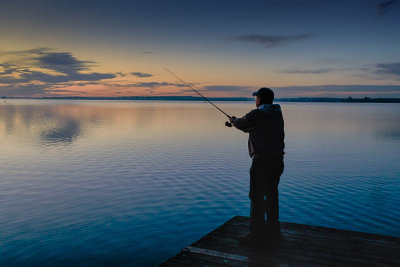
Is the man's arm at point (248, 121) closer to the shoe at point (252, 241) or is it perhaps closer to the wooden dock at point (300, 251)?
the shoe at point (252, 241)

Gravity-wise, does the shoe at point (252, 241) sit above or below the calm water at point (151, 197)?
above

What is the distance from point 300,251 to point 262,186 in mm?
1184

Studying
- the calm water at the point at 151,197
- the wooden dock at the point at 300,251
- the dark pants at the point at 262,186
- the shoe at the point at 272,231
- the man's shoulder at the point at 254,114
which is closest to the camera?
the wooden dock at the point at 300,251

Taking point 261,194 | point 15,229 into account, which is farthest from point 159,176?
point 261,194

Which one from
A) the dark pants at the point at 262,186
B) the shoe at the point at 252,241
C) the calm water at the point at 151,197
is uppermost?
the dark pants at the point at 262,186

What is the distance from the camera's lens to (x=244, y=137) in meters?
27.3

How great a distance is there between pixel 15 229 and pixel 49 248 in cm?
178

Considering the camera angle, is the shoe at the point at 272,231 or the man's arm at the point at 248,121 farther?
the shoe at the point at 272,231

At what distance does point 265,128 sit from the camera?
5285 mm

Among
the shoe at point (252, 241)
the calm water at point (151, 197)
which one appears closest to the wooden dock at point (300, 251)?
the shoe at point (252, 241)

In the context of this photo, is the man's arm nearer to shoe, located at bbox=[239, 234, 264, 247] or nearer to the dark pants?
the dark pants

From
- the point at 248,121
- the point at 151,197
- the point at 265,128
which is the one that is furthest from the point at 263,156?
the point at 151,197

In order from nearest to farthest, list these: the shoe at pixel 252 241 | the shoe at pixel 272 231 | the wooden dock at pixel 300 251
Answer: the wooden dock at pixel 300 251 → the shoe at pixel 252 241 → the shoe at pixel 272 231

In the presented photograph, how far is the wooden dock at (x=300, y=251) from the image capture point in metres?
4.90
